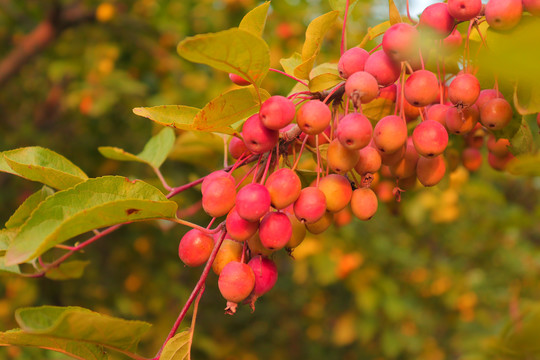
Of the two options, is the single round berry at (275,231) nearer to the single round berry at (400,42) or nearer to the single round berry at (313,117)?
the single round berry at (313,117)

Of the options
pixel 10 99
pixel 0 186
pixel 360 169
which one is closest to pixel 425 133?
pixel 360 169

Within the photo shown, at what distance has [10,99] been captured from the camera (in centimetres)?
373

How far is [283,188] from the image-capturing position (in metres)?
0.67

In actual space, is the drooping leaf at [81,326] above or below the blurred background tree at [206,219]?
above

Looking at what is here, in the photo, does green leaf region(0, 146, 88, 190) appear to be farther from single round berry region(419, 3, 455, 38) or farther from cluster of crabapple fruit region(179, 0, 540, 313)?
single round berry region(419, 3, 455, 38)

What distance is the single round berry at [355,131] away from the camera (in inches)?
25.3

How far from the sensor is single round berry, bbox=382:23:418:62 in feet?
2.11

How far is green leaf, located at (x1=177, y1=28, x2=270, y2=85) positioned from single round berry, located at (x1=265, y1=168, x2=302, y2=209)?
14 cm

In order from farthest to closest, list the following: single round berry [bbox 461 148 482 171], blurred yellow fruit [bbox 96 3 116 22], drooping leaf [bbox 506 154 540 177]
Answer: blurred yellow fruit [bbox 96 3 116 22] → single round berry [bbox 461 148 482 171] → drooping leaf [bbox 506 154 540 177]

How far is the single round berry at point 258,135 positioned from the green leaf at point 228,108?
0.02 m

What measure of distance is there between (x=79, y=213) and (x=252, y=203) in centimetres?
22

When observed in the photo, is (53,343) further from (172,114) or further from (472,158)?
(472,158)

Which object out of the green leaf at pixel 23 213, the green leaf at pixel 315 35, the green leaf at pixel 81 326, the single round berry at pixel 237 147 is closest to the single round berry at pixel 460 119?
the green leaf at pixel 315 35

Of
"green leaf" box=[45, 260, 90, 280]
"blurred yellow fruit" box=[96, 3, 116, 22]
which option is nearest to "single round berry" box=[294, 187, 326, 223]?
"green leaf" box=[45, 260, 90, 280]
